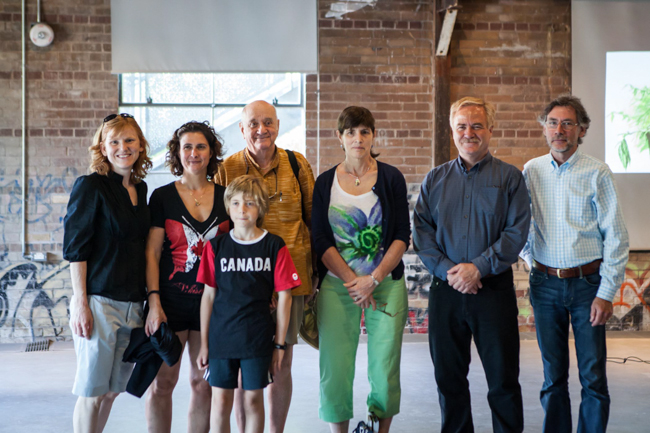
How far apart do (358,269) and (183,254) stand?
82 centimetres

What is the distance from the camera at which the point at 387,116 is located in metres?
5.90

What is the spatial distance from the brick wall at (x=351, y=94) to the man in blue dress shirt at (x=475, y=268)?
10.4 ft

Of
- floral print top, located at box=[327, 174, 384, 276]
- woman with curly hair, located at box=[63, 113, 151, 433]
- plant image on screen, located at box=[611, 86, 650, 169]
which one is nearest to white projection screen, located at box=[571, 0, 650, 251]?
plant image on screen, located at box=[611, 86, 650, 169]

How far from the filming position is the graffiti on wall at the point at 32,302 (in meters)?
5.61

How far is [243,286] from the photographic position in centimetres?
249

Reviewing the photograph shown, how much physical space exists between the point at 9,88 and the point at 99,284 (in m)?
4.10

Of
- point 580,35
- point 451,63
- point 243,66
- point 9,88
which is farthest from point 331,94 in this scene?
point 9,88

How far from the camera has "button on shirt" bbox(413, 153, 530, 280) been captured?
2627 millimetres

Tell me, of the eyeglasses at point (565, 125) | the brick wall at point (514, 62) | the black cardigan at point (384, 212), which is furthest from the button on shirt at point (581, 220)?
the brick wall at point (514, 62)

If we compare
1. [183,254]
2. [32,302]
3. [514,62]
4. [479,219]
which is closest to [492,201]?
[479,219]

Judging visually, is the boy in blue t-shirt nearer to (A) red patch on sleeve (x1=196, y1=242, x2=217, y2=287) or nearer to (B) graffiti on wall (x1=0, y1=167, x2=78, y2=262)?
(A) red patch on sleeve (x1=196, y1=242, x2=217, y2=287)

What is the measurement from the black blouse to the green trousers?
910mm

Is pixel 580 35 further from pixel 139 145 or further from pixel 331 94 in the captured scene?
pixel 139 145

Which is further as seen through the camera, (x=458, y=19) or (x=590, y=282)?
(x=458, y=19)
